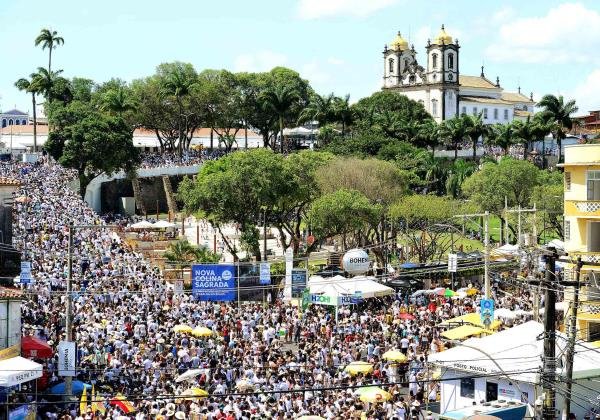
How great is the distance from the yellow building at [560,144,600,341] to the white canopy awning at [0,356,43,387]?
1761 centimetres

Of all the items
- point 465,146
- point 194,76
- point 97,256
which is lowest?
point 97,256

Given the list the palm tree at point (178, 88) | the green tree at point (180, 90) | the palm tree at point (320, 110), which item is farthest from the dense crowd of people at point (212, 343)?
the palm tree at point (320, 110)

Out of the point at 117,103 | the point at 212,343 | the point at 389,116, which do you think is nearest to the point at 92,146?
the point at 117,103

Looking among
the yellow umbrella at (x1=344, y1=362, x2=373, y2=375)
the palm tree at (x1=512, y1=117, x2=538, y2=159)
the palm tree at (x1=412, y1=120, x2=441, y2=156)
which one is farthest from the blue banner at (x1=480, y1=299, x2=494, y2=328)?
the palm tree at (x1=412, y1=120, x2=441, y2=156)

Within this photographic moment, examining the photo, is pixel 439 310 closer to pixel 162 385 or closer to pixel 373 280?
pixel 373 280

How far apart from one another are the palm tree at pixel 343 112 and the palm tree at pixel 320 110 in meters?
0.43

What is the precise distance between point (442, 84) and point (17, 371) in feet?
345

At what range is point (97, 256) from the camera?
4691 cm

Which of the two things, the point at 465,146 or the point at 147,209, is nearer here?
the point at 147,209

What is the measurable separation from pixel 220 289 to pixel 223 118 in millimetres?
62337

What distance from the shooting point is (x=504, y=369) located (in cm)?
2803

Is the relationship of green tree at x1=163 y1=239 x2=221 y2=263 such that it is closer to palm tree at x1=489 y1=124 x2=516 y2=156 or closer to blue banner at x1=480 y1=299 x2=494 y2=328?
blue banner at x1=480 y1=299 x2=494 y2=328

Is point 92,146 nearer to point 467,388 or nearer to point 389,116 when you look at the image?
point 389,116

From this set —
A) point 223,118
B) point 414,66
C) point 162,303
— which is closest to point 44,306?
point 162,303
